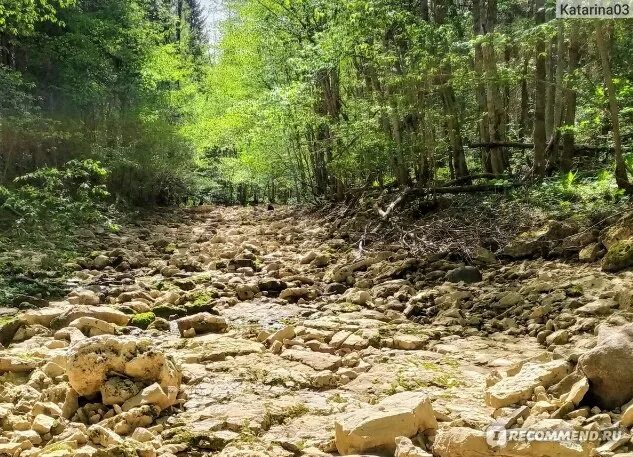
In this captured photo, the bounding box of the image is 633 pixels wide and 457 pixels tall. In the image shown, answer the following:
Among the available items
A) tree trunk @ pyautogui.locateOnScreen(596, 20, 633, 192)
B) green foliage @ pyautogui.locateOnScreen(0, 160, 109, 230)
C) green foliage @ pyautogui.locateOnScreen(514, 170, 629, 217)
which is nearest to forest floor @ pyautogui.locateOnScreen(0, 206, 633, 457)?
green foliage @ pyautogui.locateOnScreen(0, 160, 109, 230)

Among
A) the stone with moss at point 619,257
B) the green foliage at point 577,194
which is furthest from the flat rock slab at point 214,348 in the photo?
the green foliage at point 577,194

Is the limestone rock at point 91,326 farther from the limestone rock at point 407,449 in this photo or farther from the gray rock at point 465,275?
the gray rock at point 465,275

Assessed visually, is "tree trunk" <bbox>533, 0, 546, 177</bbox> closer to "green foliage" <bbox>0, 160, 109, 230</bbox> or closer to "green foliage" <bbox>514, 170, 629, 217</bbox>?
"green foliage" <bbox>514, 170, 629, 217</bbox>

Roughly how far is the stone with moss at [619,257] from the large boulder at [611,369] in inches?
114

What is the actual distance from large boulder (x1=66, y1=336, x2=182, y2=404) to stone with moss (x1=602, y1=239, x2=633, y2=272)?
14.8 ft

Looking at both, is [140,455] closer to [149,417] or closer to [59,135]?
[149,417]

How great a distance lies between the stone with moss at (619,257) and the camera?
5633mm

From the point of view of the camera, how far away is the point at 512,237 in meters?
7.77

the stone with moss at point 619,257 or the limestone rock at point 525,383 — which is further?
the stone with moss at point 619,257

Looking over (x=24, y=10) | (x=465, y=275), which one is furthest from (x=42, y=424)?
(x=24, y=10)

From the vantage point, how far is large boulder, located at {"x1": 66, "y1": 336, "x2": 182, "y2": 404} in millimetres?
3600

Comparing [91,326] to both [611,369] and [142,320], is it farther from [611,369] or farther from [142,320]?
[611,369]

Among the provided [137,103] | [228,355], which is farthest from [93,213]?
[137,103]

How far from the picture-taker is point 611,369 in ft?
9.64
